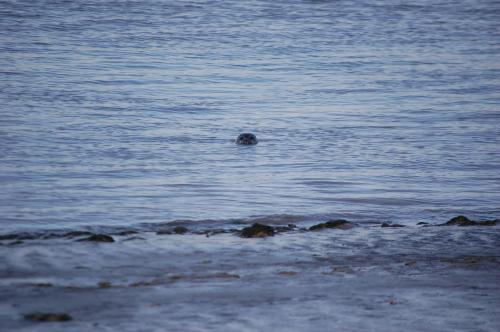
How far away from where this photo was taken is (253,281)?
6.21 metres

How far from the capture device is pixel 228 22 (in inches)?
1144

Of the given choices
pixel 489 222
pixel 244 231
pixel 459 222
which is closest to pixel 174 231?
pixel 244 231

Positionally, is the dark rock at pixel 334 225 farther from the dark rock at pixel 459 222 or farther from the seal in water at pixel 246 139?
the seal in water at pixel 246 139

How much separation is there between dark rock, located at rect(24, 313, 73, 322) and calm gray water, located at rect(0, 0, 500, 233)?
2938mm

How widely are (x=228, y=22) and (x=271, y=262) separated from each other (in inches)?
898

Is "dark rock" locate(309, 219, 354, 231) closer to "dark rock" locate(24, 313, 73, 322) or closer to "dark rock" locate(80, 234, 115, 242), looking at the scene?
"dark rock" locate(80, 234, 115, 242)

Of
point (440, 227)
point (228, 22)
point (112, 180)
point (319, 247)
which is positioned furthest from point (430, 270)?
point (228, 22)

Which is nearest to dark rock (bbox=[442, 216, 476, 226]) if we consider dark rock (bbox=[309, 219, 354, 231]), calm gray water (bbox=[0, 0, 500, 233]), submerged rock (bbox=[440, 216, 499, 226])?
submerged rock (bbox=[440, 216, 499, 226])

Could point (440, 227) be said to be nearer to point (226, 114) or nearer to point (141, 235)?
point (141, 235)

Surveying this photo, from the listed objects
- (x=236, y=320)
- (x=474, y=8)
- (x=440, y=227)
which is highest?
(x=236, y=320)

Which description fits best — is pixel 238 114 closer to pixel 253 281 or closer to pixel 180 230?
pixel 180 230

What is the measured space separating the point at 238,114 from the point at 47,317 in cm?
1112

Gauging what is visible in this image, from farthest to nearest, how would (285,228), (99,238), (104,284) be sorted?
1. (285,228)
2. (99,238)
3. (104,284)

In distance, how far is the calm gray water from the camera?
32.3ft
